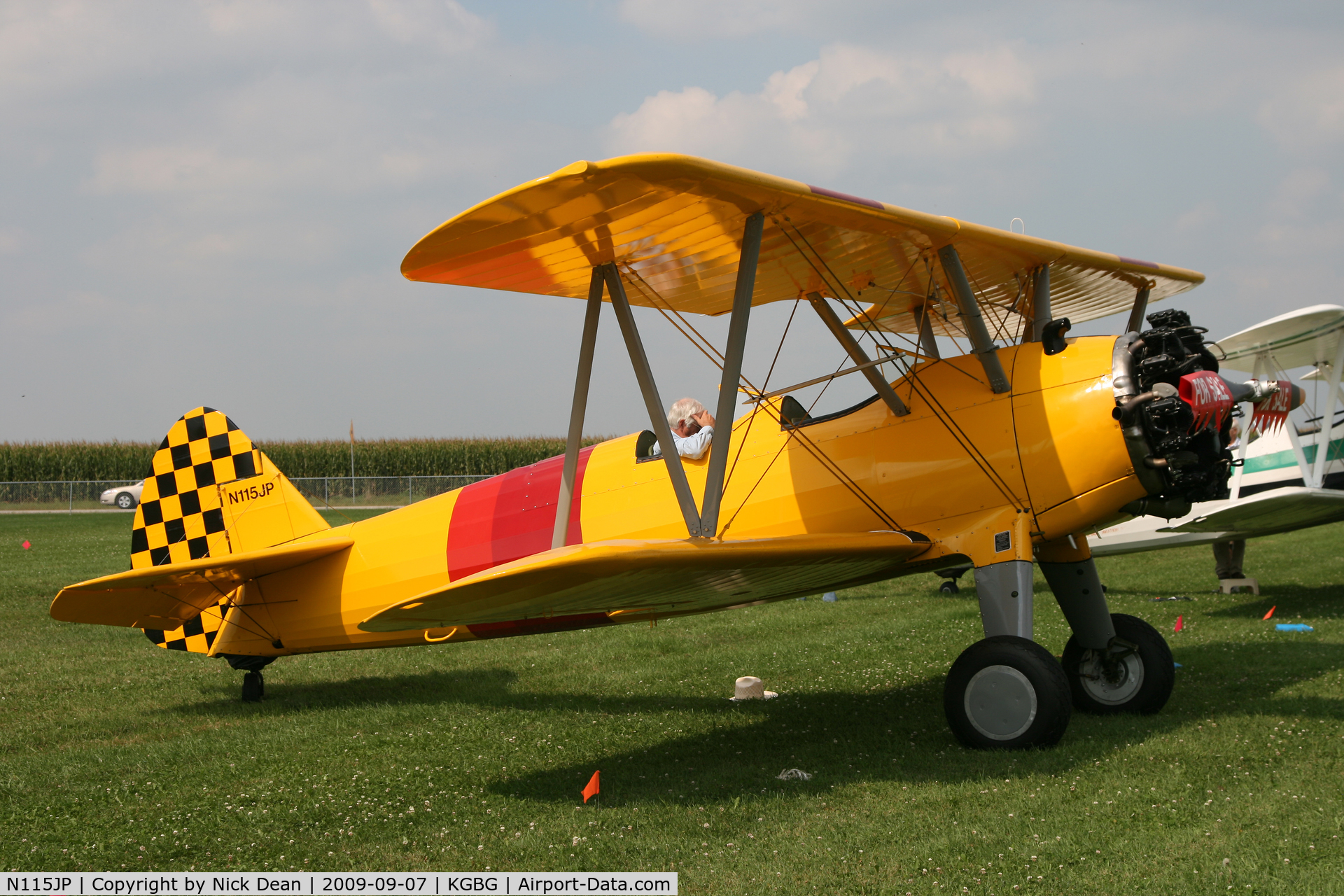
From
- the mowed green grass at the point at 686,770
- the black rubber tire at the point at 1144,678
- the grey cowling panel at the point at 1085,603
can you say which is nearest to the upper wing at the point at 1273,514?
the mowed green grass at the point at 686,770

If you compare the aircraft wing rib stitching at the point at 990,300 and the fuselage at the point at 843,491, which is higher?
the aircraft wing rib stitching at the point at 990,300

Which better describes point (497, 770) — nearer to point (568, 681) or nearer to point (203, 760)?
point (203, 760)

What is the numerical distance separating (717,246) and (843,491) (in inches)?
64.0

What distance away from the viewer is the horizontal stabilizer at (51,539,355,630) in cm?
590

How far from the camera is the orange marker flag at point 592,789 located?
458cm

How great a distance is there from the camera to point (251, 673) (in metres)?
7.27

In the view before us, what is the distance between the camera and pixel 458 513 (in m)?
6.82

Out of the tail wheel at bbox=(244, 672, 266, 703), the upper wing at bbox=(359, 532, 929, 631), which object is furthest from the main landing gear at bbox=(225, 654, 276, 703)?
the upper wing at bbox=(359, 532, 929, 631)

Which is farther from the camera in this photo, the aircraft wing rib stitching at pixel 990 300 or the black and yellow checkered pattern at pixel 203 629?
the black and yellow checkered pattern at pixel 203 629

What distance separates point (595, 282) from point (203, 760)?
3.54m

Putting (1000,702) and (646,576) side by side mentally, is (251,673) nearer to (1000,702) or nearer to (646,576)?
(646,576)

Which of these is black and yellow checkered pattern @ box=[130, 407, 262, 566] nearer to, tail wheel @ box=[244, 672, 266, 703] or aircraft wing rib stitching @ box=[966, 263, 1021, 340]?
tail wheel @ box=[244, 672, 266, 703]

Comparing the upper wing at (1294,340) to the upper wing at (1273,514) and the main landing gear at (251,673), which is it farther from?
the main landing gear at (251,673)

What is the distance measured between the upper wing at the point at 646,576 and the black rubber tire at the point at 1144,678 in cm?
161
